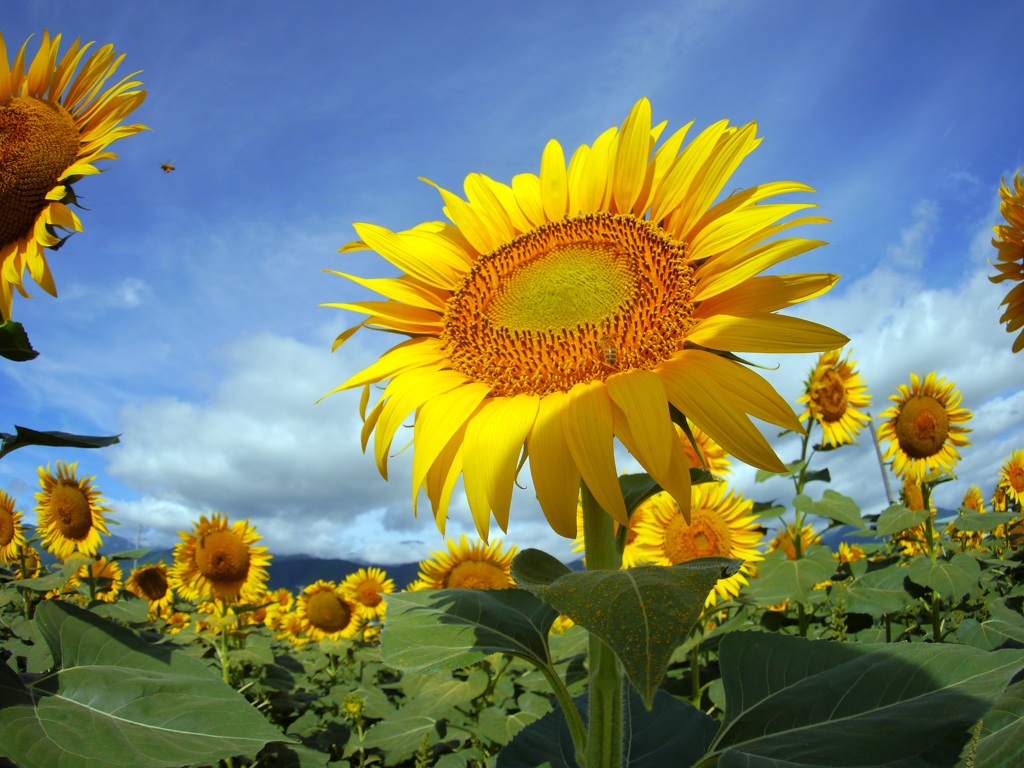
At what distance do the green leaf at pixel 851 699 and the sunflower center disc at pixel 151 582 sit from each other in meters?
6.84

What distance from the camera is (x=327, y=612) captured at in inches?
283

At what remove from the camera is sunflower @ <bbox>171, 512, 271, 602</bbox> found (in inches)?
245

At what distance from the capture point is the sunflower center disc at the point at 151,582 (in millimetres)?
6391

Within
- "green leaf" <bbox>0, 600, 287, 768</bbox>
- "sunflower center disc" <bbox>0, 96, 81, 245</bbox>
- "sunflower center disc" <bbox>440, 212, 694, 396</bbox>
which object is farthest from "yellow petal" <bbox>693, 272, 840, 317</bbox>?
"sunflower center disc" <bbox>0, 96, 81, 245</bbox>

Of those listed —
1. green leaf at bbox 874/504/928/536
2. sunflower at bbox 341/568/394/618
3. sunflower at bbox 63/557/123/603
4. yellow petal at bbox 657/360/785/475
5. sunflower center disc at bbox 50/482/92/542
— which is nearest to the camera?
yellow petal at bbox 657/360/785/475

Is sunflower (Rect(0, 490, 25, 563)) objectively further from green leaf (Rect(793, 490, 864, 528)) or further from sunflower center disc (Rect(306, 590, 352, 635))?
green leaf (Rect(793, 490, 864, 528))

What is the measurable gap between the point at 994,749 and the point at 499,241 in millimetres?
1556

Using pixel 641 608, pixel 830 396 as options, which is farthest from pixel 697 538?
pixel 641 608

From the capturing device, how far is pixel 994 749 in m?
0.95

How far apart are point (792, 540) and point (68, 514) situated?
6.86 meters

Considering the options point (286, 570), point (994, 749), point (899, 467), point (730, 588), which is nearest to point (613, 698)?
point (994, 749)

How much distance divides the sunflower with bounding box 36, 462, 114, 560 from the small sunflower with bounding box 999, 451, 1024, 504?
9.78 metres

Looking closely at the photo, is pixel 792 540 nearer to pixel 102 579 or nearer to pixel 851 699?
pixel 851 699

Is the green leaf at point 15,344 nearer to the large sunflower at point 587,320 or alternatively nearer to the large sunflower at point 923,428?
the large sunflower at point 587,320
